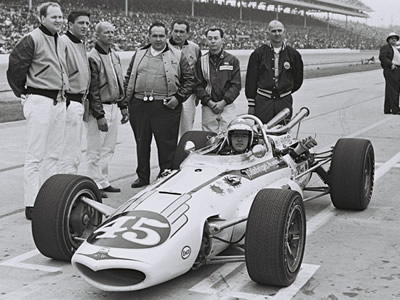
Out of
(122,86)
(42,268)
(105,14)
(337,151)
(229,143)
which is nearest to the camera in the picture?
(42,268)

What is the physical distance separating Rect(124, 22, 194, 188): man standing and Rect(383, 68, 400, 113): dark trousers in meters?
9.60

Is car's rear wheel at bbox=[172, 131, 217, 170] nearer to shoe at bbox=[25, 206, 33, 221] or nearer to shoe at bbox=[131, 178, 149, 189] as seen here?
shoe at bbox=[131, 178, 149, 189]

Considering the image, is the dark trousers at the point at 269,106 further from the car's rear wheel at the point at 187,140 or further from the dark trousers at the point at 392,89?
the dark trousers at the point at 392,89

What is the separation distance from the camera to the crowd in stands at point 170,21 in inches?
1267

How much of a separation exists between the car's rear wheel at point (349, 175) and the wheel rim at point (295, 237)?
2.00 metres

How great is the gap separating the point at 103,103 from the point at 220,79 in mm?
1525

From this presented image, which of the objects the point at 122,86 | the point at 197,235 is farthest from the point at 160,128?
the point at 197,235

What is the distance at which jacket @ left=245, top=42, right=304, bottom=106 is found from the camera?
8.59m

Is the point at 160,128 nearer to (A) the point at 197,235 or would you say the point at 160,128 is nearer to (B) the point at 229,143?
(B) the point at 229,143

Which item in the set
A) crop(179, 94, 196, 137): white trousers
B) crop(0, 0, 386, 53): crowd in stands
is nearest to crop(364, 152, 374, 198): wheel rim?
crop(179, 94, 196, 137): white trousers

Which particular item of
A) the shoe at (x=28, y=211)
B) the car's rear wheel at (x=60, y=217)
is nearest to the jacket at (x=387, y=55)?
the shoe at (x=28, y=211)

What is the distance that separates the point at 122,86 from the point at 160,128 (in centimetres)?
69

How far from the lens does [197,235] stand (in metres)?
4.82

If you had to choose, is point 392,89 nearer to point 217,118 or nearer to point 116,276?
point 217,118
